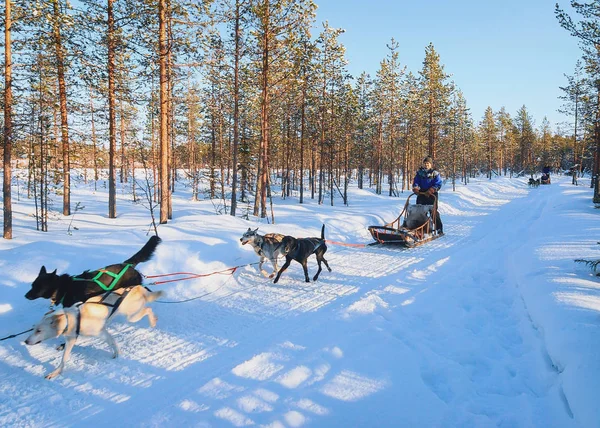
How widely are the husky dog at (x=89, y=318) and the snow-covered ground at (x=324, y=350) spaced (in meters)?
0.27

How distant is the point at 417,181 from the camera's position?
38.2 feet

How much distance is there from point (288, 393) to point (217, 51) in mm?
13572

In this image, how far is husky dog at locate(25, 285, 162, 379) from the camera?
11.5 ft

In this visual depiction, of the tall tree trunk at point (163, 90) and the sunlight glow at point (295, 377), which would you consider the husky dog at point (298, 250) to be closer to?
the sunlight glow at point (295, 377)

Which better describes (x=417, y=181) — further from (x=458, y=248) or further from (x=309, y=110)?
(x=309, y=110)

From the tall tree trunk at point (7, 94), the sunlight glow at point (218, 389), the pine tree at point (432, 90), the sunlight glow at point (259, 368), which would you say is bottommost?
the sunlight glow at point (218, 389)

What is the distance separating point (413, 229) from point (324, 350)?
284 inches

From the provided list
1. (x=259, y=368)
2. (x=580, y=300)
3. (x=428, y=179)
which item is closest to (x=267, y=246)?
(x=259, y=368)

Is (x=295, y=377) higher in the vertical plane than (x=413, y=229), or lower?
lower

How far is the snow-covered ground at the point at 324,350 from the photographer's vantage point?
3.00 m

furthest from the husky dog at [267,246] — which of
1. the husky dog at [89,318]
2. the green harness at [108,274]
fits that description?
the husky dog at [89,318]

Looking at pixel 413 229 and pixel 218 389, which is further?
pixel 413 229

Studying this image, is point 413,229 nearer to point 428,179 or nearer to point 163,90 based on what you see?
point 428,179

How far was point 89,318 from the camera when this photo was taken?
12.3 ft
